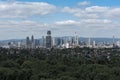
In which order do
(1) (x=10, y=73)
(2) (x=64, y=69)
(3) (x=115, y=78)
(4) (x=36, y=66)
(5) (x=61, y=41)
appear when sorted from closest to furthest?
→ (3) (x=115, y=78), (1) (x=10, y=73), (2) (x=64, y=69), (4) (x=36, y=66), (5) (x=61, y=41)

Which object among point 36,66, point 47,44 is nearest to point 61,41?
point 47,44

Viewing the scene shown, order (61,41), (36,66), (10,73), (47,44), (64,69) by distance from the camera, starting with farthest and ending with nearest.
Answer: (61,41) → (47,44) → (36,66) → (64,69) → (10,73)

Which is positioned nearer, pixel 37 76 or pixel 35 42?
pixel 37 76

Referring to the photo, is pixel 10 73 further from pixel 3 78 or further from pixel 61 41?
pixel 61 41

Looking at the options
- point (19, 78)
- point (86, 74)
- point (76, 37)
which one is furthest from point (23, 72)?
point (76, 37)

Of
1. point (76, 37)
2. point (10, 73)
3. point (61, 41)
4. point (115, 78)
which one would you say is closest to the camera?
point (115, 78)

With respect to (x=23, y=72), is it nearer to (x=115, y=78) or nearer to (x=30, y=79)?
(x=30, y=79)

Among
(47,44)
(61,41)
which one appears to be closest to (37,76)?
(47,44)

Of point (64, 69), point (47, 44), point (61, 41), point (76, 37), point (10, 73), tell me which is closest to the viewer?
point (10, 73)

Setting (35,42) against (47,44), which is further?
(35,42)
